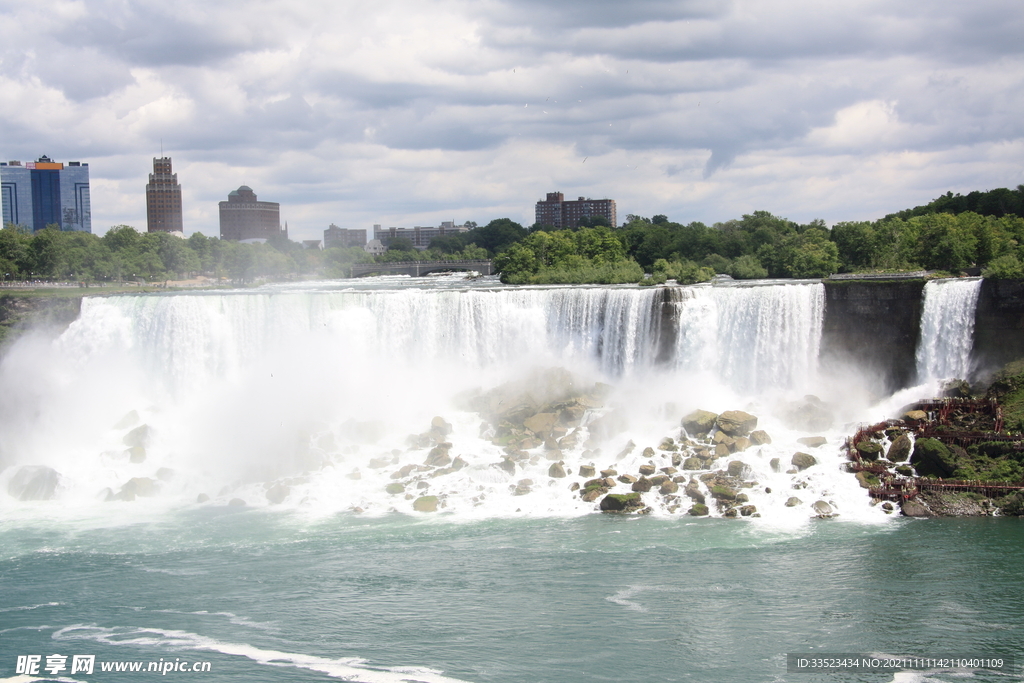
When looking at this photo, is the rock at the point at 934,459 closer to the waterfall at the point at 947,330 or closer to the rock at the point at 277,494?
the waterfall at the point at 947,330

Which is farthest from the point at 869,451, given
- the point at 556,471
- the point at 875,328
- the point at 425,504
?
the point at 425,504

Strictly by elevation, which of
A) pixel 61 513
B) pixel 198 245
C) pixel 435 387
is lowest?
pixel 61 513

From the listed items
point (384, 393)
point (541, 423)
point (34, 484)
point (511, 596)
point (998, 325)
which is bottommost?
point (34, 484)

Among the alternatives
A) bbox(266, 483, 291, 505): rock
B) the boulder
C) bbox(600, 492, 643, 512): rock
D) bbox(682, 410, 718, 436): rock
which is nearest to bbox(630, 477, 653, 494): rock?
bbox(600, 492, 643, 512): rock

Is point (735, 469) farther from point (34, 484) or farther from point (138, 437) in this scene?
point (34, 484)

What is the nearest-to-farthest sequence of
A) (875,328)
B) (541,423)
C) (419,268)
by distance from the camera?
(541,423) → (875,328) → (419,268)

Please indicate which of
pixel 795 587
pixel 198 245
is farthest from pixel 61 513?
pixel 198 245

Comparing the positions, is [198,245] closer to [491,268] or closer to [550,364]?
[491,268]
